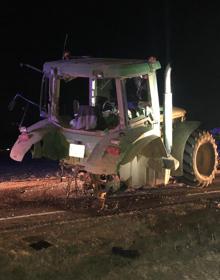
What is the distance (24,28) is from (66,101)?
29.8 m

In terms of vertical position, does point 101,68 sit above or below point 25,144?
above

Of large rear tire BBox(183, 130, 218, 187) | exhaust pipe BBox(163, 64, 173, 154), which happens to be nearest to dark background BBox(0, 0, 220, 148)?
large rear tire BBox(183, 130, 218, 187)

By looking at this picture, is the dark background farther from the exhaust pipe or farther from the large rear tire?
the exhaust pipe

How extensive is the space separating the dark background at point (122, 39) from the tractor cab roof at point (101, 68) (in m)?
14.6

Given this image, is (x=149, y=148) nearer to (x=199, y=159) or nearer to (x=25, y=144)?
(x=199, y=159)

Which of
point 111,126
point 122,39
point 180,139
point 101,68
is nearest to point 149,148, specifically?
point 111,126

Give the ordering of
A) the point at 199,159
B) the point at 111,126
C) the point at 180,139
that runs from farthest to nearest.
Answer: the point at 199,159, the point at 180,139, the point at 111,126

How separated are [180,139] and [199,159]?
0.98 meters

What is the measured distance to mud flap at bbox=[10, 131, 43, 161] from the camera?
10.5 meters

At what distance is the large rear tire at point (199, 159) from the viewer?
11633 mm

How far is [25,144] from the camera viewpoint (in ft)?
34.7

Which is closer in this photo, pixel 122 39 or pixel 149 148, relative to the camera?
pixel 149 148

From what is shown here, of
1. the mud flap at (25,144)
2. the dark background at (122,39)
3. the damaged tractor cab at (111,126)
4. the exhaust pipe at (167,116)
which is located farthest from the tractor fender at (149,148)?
the dark background at (122,39)

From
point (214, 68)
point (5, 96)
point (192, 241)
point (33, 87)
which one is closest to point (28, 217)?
point (192, 241)
